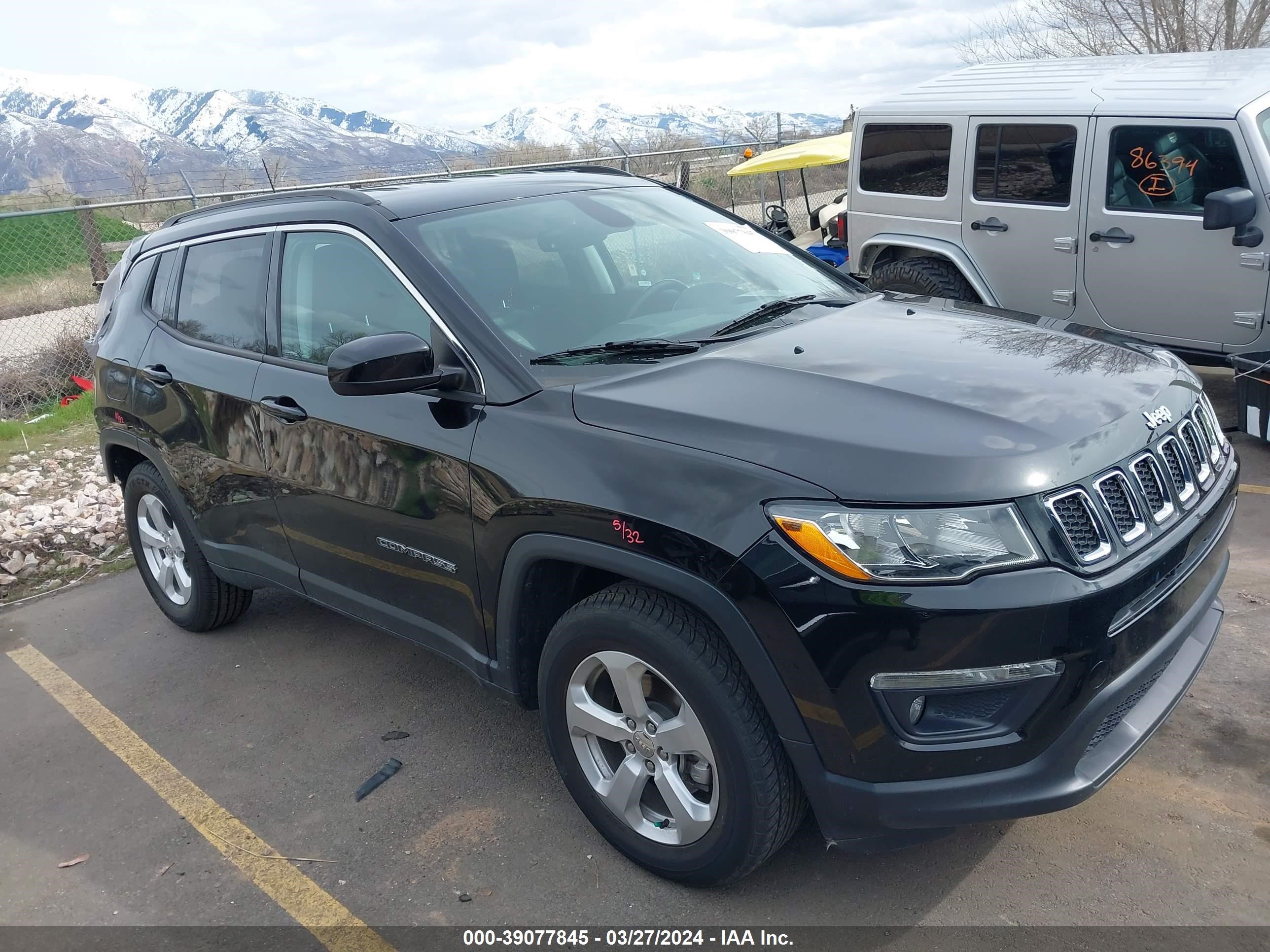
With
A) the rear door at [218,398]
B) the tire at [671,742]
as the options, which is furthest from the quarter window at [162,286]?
the tire at [671,742]

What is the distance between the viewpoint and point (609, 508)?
2.59 metres

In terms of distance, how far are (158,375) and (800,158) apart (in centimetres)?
790

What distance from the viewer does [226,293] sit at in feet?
13.4

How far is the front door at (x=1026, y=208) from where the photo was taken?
21.6 feet

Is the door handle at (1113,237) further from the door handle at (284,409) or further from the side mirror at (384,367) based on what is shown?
the door handle at (284,409)

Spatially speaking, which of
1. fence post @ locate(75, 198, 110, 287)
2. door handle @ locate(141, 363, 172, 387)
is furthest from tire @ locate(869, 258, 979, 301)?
fence post @ locate(75, 198, 110, 287)

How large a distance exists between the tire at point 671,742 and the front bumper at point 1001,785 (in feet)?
0.39

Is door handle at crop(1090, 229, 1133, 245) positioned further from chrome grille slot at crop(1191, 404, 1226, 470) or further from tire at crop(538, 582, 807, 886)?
tire at crop(538, 582, 807, 886)

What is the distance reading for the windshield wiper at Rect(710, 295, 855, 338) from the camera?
10.8ft

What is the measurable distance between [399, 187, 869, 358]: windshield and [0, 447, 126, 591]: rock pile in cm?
388

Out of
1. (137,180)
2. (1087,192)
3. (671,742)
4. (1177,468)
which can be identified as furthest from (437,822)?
(137,180)

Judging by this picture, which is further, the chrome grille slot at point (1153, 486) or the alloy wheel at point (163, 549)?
the alloy wheel at point (163, 549)

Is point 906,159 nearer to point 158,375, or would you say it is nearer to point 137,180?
point 158,375

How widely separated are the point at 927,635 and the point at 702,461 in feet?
2.13
